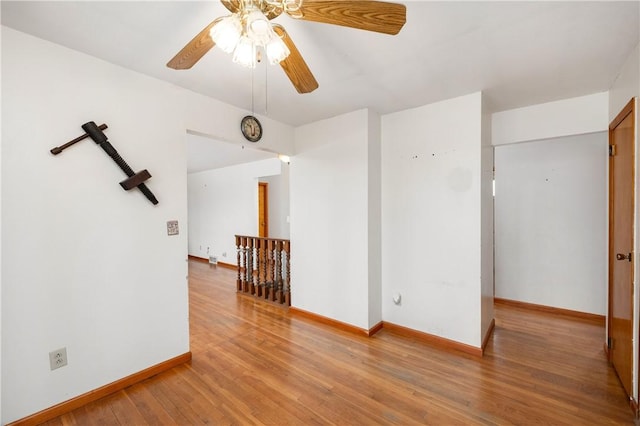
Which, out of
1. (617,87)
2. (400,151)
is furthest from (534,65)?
(400,151)

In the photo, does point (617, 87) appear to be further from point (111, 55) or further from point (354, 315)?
point (111, 55)

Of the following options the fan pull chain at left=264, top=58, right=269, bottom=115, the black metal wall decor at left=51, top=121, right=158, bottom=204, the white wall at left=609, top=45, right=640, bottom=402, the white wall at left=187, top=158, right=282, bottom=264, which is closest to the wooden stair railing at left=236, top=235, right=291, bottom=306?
the white wall at left=187, top=158, right=282, bottom=264

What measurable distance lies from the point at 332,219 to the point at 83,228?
2.24 m

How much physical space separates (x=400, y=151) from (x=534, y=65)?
130 centimetres

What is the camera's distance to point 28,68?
1.71 metres

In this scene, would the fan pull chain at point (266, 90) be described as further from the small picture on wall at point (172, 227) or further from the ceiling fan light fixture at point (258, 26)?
the small picture on wall at point (172, 227)

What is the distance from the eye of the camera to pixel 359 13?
114 cm

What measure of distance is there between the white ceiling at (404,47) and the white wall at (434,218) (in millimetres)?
328

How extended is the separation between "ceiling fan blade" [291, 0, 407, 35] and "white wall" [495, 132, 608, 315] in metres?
3.61

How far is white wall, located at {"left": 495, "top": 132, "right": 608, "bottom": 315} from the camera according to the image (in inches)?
131

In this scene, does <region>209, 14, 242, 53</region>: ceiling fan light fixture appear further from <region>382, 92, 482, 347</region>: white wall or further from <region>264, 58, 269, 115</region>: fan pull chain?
<region>382, 92, 482, 347</region>: white wall

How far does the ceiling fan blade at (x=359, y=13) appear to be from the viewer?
110cm

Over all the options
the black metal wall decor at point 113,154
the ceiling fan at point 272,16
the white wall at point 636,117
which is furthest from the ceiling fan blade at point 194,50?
the white wall at point 636,117

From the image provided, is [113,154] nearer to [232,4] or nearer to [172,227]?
[172,227]
